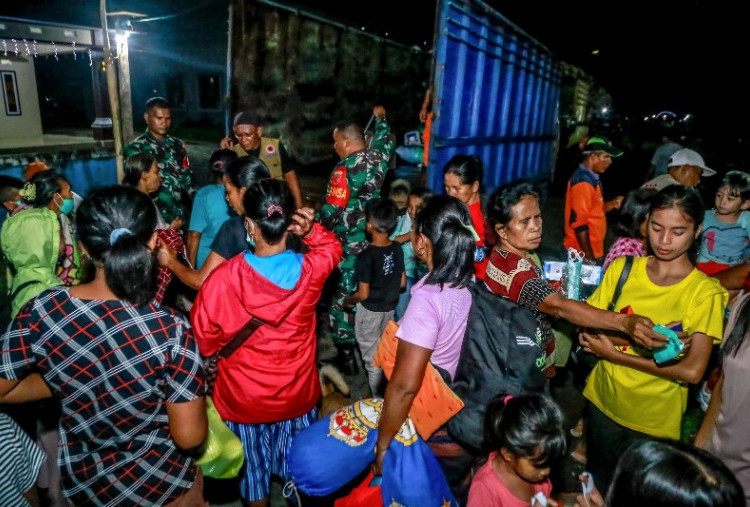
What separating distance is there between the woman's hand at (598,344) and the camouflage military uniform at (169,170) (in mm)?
4147

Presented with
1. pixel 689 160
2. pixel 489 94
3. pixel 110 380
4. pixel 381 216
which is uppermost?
pixel 489 94

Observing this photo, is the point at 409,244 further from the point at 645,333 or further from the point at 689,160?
the point at 689,160

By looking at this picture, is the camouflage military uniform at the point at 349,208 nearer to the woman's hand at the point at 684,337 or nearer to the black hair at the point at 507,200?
the black hair at the point at 507,200

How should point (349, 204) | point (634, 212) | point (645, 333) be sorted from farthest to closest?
1. point (349, 204)
2. point (634, 212)
3. point (645, 333)

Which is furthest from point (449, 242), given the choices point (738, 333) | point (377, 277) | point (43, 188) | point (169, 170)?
point (169, 170)

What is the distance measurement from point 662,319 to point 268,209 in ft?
6.82

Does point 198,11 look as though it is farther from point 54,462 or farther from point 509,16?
point 54,462

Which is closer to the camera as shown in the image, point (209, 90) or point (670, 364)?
point (670, 364)

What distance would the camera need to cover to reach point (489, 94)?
26.2ft

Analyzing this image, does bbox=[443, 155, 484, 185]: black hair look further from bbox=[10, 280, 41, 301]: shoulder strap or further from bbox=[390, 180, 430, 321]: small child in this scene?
bbox=[10, 280, 41, 301]: shoulder strap

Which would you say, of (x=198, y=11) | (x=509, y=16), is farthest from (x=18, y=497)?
(x=509, y=16)

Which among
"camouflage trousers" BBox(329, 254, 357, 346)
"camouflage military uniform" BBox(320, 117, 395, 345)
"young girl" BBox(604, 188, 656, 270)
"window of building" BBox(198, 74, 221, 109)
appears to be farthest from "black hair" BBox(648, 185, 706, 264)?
"window of building" BBox(198, 74, 221, 109)

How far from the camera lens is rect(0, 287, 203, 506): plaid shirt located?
1609 mm

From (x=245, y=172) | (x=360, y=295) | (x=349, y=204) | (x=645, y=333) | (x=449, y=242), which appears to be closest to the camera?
(x=645, y=333)
